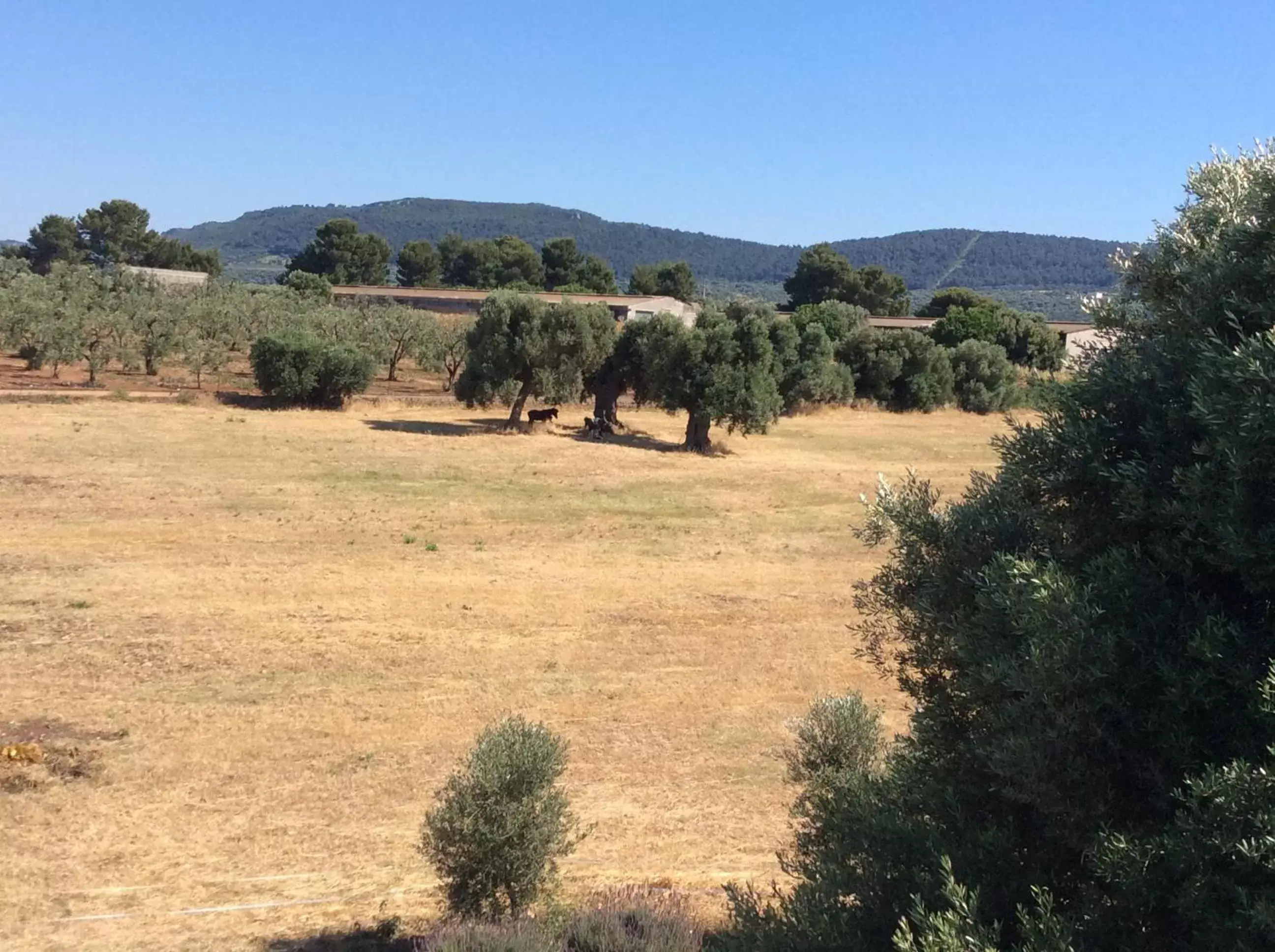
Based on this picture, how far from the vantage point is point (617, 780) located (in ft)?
35.3

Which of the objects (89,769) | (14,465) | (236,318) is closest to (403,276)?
(236,318)

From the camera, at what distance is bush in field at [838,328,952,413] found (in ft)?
181

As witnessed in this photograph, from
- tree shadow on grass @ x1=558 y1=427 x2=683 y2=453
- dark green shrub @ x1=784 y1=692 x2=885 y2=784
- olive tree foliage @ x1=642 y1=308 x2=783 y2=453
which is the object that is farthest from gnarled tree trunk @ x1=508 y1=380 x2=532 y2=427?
dark green shrub @ x1=784 y1=692 x2=885 y2=784

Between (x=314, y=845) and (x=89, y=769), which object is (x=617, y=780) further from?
(x=89, y=769)

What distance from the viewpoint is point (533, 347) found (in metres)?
37.0

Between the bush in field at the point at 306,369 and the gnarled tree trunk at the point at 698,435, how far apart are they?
1429cm

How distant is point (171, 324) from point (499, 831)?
4712cm

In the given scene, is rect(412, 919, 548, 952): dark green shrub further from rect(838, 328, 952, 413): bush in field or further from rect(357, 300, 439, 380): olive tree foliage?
rect(838, 328, 952, 413): bush in field

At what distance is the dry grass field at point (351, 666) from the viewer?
8.80m

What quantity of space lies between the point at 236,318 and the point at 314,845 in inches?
2029

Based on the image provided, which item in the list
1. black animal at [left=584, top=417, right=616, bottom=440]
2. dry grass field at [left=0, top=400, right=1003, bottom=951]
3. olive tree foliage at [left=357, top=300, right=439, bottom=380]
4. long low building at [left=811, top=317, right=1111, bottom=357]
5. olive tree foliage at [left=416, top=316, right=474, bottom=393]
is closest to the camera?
dry grass field at [left=0, top=400, right=1003, bottom=951]

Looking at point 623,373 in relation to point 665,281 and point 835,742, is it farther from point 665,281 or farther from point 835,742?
point 665,281

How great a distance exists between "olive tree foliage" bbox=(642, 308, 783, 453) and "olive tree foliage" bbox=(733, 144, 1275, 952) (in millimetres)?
30652

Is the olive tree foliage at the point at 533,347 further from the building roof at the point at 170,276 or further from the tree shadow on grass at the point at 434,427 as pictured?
the building roof at the point at 170,276
